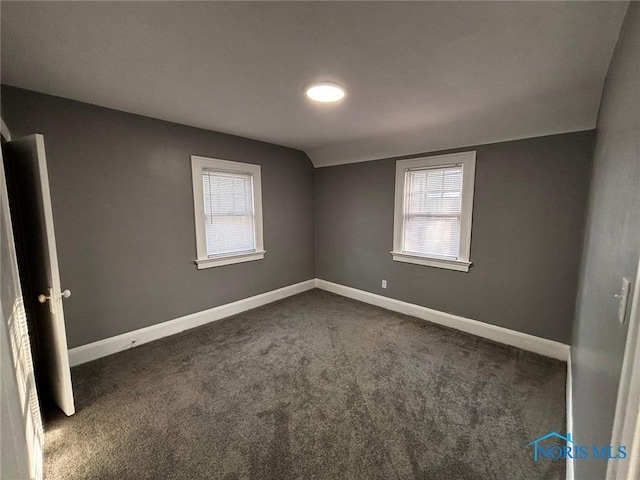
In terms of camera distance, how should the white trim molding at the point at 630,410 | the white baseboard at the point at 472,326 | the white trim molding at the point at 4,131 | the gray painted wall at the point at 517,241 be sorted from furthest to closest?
the white baseboard at the point at 472,326
the gray painted wall at the point at 517,241
the white trim molding at the point at 4,131
the white trim molding at the point at 630,410

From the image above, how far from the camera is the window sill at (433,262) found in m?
3.11

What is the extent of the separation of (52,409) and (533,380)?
375 centimetres

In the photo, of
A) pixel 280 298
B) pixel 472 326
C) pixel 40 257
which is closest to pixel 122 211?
pixel 40 257

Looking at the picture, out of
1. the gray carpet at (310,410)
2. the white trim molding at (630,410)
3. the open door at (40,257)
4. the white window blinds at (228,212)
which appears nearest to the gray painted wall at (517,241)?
the gray carpet at (310,410)

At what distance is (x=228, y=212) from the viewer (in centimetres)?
347

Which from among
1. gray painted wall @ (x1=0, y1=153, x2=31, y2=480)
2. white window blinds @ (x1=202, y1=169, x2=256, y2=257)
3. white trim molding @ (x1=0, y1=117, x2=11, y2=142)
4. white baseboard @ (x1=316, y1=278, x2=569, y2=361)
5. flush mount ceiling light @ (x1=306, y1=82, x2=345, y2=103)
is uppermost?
flush mount ceiling light @ (x1=306, y1=82, x2=345, y2=103)

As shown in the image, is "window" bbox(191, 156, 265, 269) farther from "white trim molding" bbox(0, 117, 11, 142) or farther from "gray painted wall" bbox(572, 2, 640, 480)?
"gray painted wall" bbox(572, 2, 640, 480)

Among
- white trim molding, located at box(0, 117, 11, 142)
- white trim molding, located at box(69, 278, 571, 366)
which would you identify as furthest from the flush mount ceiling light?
white trim molding, located at box(69, 278, 571, 366)

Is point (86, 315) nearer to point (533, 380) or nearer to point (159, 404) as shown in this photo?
→ point (159, 404)

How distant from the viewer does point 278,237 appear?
410 cm

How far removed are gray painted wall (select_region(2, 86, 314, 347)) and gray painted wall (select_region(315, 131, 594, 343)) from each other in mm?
2299

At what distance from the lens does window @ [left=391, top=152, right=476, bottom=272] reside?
3.02 m

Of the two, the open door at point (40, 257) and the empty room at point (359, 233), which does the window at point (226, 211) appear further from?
the open door at point (40, 257)

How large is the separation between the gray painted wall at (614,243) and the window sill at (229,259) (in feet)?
11.0
